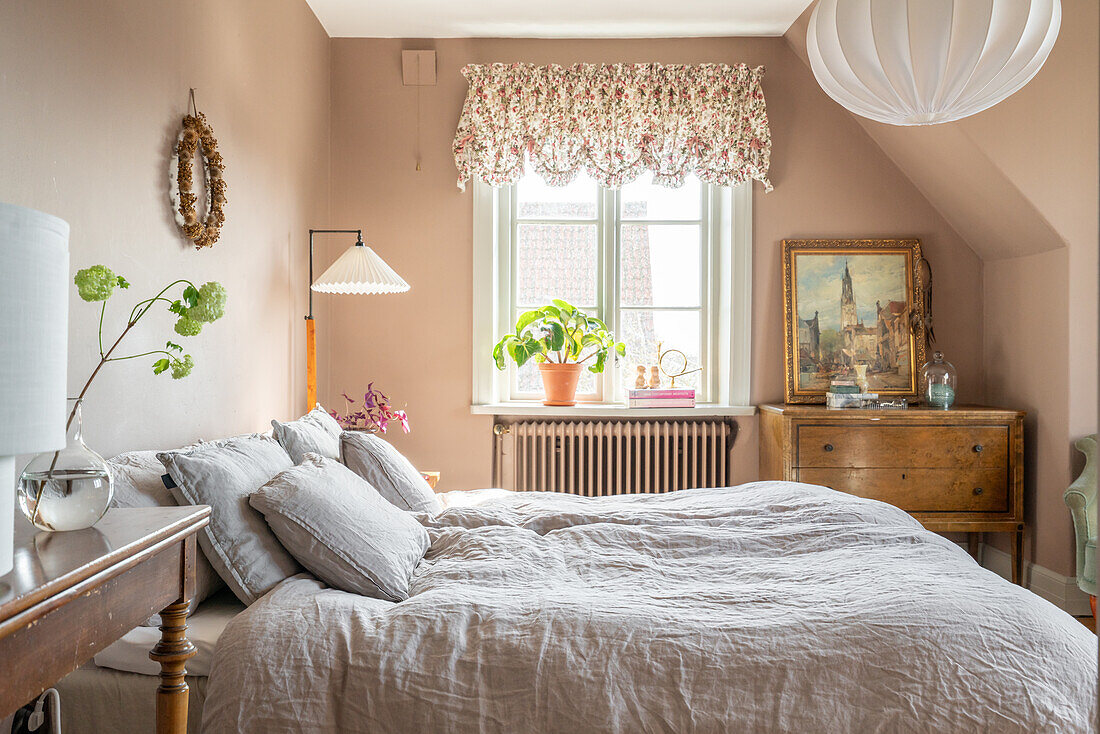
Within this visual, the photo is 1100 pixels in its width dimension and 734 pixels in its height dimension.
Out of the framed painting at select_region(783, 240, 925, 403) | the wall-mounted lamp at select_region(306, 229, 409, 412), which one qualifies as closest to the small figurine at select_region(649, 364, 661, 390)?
the framed painting at select_region(783, 240, 925, 403)

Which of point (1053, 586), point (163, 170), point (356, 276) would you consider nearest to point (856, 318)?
point (1053, 586)

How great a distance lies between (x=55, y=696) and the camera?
1.37 metres

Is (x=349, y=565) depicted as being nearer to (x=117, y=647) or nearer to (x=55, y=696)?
(x=117, y=647)

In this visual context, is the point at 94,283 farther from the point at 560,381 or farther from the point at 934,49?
the point at 560,381

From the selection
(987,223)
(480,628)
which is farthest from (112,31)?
(987,223)

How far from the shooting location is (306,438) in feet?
7.89

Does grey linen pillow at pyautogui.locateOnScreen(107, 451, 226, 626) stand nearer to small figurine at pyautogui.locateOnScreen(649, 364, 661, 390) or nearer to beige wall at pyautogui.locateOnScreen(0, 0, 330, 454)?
beige wall at pyautogui.locateOnScreen(0, 0, 330, 454)

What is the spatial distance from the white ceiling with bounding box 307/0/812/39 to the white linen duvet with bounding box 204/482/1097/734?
2843mm

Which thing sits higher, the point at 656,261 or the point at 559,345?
the point at 656,261

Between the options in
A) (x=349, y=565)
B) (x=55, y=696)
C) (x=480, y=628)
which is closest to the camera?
(x=55, y=696)

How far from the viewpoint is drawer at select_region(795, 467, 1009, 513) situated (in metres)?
3.52

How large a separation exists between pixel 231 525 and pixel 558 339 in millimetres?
2240

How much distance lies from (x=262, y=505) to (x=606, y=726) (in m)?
0.91

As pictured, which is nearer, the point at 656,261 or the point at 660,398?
the point at 660,398
